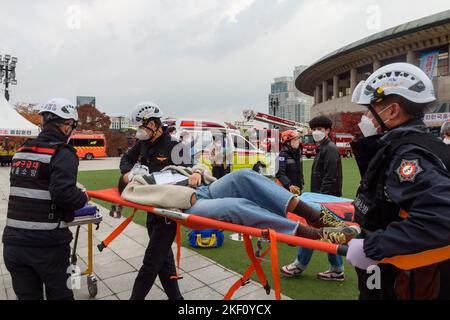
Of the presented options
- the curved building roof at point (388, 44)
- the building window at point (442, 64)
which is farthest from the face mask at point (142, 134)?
the building window at point (442, 64)

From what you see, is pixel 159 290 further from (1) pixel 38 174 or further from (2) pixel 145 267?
(1) pixel 38 174

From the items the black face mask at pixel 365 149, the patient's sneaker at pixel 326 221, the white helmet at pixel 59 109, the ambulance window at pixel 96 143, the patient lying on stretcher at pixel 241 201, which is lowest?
the patient's sneaker at pixel 326 221

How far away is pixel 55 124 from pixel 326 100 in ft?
169

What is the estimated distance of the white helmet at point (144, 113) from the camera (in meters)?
3.03

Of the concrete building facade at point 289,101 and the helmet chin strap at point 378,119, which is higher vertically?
the concrete building facade at point 289,101

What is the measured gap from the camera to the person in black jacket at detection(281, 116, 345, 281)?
3459 millimetres

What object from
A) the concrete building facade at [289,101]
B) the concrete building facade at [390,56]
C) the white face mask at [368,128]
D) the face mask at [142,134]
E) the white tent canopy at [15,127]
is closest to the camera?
the white face mask at [368,128]

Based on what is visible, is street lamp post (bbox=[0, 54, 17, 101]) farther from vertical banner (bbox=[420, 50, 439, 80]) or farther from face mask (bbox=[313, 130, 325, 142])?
vertical banner (bbox=[420, 50, 439, 80])

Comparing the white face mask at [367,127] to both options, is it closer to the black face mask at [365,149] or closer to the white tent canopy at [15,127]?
the black face mask at [365,149]

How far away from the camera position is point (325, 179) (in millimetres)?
3768

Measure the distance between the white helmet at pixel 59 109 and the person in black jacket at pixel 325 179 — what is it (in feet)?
9.18

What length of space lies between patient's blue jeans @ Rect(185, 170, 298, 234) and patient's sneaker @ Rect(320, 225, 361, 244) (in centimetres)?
21

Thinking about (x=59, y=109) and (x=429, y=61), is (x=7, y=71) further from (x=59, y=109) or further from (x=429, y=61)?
(x=429, y=61)

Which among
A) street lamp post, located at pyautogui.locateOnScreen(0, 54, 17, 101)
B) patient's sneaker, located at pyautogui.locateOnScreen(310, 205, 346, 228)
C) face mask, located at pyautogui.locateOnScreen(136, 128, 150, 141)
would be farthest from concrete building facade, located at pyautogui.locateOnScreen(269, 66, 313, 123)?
patient's sneaker, located at pyautogui.locateOnScreen(310, 205, 346, 228)
